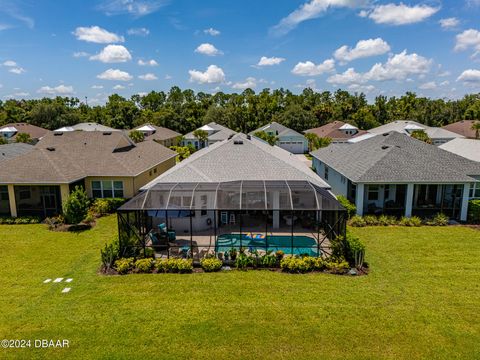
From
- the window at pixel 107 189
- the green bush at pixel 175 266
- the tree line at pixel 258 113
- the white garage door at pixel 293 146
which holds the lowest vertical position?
the green bush at pixel 175 266

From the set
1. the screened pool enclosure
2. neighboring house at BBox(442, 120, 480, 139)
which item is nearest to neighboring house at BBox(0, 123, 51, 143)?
the screened pool enclosure

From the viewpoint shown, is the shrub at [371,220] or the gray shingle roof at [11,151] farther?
the gray shingle roof at [11,151]

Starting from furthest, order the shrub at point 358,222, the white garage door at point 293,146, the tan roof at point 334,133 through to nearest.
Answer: the white garage door at point 293,146
the tan roof at point 334,133
the shrub at point 358,222

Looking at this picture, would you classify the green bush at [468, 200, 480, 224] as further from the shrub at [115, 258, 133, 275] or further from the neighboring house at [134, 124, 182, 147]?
the neighboring house at [134, 124, 182, 147]

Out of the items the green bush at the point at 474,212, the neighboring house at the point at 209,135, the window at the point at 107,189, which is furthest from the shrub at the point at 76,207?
the neighboring house at the point at 209,135

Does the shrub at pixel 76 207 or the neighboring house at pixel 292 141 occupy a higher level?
the neighboring house at pixel 292 141

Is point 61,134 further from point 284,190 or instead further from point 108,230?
point 284,190

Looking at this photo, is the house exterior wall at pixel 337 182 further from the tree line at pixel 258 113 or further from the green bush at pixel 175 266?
the tree line at pixel 258 113
